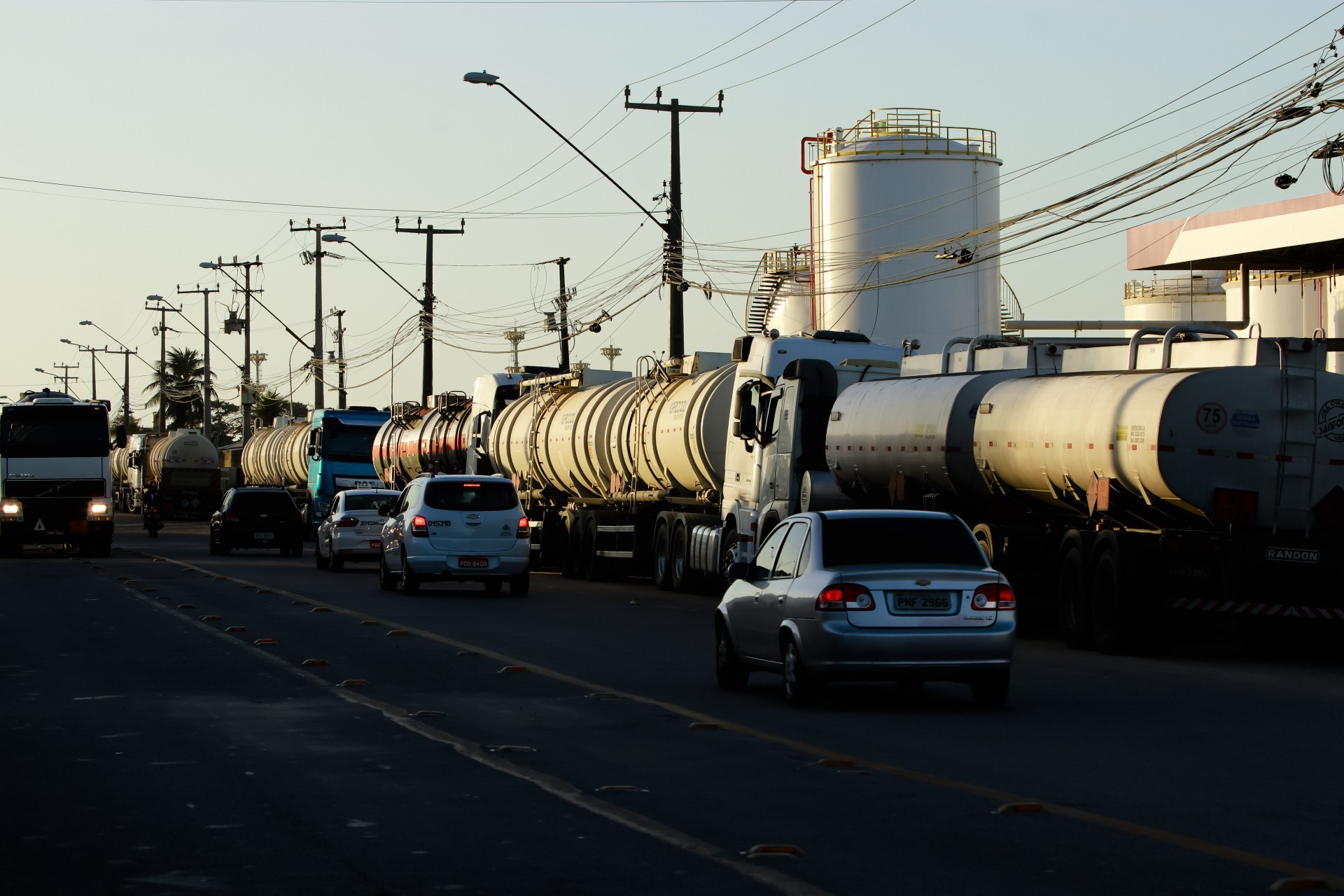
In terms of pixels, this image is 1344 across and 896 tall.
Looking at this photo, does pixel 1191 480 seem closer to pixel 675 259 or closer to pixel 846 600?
pixel 846 600

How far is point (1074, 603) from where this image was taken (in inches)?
790

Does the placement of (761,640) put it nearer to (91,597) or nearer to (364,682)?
(364,682)

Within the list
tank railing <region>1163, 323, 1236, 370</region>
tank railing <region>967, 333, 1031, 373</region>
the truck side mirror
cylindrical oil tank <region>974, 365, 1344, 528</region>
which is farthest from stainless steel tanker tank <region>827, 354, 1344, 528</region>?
the truck side mirror

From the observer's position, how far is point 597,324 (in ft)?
170

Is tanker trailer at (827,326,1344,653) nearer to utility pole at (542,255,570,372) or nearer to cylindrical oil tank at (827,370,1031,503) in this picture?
cylindrical oil tank at (827,370,1031,503)

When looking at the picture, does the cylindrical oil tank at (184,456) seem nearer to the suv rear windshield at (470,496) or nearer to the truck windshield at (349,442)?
the truck windshield at (349,442)

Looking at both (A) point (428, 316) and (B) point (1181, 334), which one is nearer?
(B) point (1181, 334)

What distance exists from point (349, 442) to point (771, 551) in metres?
46.0

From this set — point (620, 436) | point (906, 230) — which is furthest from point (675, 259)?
point (906, 230)

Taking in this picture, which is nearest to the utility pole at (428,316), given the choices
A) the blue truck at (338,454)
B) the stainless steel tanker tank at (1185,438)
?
the blue truck at (338,454)

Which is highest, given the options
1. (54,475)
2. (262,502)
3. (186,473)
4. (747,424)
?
(186,473)

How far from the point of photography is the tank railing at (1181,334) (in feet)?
64.8

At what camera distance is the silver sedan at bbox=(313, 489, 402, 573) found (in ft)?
123

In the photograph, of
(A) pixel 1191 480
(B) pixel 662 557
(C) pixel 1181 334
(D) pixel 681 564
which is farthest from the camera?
(B) pixel 662 557
